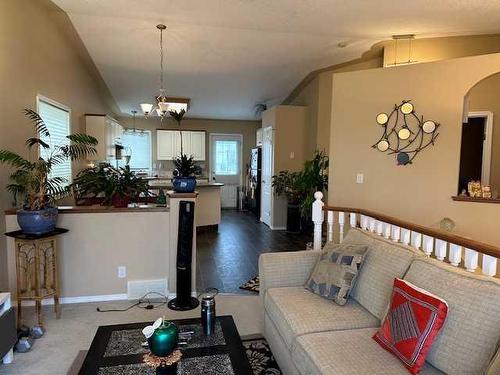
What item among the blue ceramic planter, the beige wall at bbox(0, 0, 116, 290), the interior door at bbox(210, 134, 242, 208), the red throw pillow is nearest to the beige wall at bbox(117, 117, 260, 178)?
the interior door at bbox(210, 134, 242, 208)

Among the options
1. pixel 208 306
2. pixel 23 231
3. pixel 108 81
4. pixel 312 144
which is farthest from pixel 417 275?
pixel 108 81

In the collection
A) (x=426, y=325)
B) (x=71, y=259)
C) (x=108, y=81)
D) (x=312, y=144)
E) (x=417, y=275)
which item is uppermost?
(x=108, y=81)

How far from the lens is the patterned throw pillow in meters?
2.26

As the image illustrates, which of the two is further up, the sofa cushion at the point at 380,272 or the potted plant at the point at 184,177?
the potted plant at the point at 184,177

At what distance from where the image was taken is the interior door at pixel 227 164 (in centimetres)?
995

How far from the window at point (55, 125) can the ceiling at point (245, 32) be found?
108 centimetres

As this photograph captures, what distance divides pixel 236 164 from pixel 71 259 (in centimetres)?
705

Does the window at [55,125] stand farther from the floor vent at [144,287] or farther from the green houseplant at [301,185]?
the green houseplant at [301,185]

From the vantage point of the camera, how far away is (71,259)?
3365mm

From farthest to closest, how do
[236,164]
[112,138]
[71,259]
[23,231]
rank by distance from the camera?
[236,164] < [112,138] < [71,259] < [23,231]

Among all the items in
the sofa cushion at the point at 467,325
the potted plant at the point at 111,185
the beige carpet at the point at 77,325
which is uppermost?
the potted plant at the point at 111,185

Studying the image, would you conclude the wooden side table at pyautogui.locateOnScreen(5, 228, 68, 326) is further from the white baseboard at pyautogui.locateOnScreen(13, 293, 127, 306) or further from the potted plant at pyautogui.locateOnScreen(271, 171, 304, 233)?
the potted plant at pyautogui.locateOnScreen(271, 171, 304, 233)

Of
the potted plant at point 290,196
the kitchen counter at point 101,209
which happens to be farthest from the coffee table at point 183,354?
the potted plant at point 290,196

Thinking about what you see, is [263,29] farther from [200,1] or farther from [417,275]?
[417,275]
